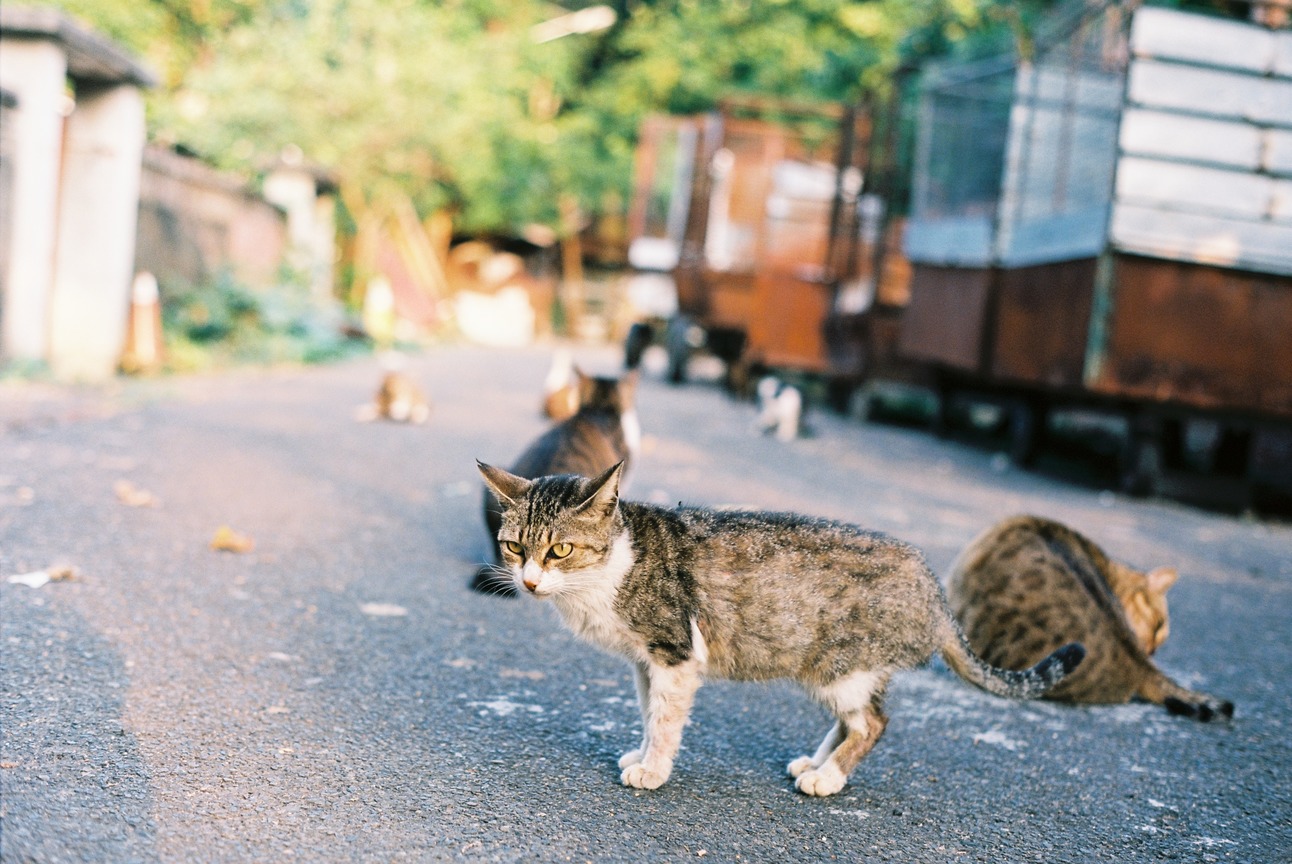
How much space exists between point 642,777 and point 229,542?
8.70 feet

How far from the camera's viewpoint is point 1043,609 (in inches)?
148

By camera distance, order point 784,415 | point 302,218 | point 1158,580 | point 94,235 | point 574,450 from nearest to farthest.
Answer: point 1158,580, point 574,450, point 94,235, point 784,415, point 302,218

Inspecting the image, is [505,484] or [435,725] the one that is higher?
[505,484]

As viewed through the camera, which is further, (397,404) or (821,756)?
(397,404)

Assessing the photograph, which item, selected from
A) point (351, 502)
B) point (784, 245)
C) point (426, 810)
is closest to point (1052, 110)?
point (784, 245)

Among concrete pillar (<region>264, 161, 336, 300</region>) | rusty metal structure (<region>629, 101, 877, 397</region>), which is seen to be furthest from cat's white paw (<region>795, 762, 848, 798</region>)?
concrete pillar (<region>264, 161, 336, 300</region>)

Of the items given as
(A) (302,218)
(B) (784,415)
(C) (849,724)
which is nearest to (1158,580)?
(C) (849,724)

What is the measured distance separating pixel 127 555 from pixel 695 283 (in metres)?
10.8

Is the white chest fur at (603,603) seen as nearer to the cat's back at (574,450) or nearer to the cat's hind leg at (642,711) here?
the cat's hind leg at (642,711)

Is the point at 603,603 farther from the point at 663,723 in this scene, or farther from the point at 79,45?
the point at 79,45

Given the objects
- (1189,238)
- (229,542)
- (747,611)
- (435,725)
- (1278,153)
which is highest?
(1278,153)

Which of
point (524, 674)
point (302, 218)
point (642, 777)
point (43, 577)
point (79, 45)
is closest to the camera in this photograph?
point (642, 777)

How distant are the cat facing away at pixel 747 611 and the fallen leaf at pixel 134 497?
10.2 feet

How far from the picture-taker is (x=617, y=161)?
94.8 ft
